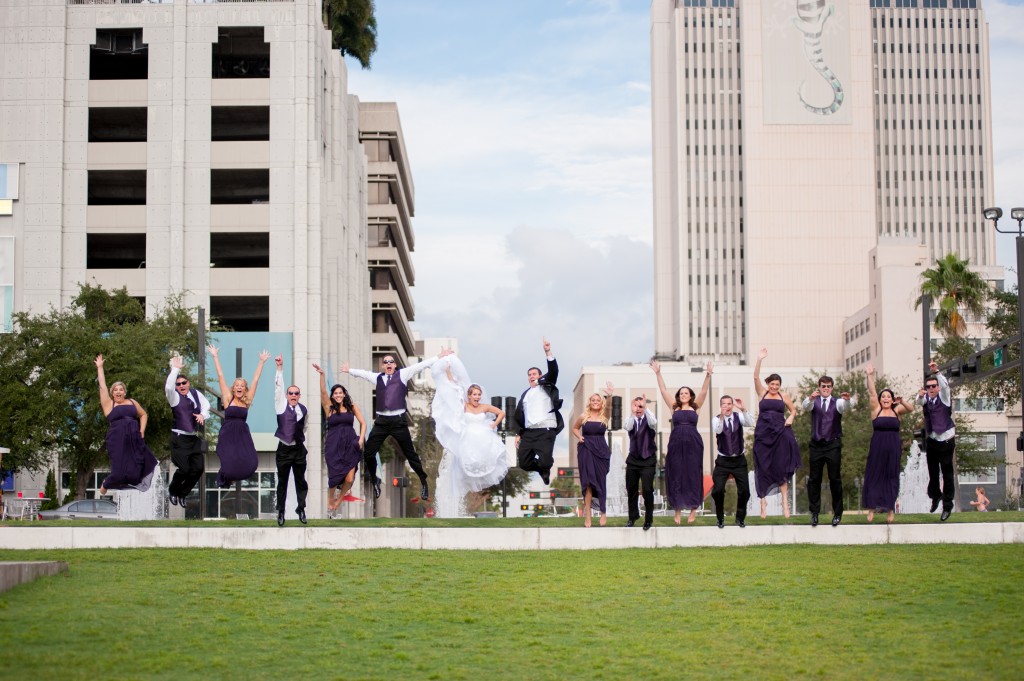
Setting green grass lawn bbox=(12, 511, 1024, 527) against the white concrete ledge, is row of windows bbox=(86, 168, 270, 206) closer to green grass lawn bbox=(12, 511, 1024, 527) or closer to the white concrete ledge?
green grass lawn bbox=(12, 511, 1024, 527)

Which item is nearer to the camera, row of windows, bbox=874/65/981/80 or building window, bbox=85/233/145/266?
building window, bbox=85/233/145/266

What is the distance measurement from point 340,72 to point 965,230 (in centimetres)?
10580

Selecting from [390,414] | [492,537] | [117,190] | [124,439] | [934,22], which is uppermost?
[934,22]

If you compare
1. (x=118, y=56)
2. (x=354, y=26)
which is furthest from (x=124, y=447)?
(x=354, y=26)

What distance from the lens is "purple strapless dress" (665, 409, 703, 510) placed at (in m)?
21.4

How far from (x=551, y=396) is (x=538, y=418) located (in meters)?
0.41

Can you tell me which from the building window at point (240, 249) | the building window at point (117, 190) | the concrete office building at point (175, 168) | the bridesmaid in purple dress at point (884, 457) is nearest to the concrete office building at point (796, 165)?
the building window at point (240, 249)

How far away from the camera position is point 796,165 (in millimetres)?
149750

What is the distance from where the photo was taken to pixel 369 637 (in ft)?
41.5

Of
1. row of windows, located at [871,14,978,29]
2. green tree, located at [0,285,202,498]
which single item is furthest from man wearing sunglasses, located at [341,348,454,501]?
row of windows, located at [871,14,978,29]

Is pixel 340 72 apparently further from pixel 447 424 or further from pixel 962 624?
pixel 962 624

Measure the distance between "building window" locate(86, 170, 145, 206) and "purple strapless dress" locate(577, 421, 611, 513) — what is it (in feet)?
154

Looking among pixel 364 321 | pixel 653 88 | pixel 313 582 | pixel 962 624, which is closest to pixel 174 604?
pixel 313 582

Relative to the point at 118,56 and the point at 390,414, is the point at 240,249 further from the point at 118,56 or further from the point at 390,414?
the point at 390,414
